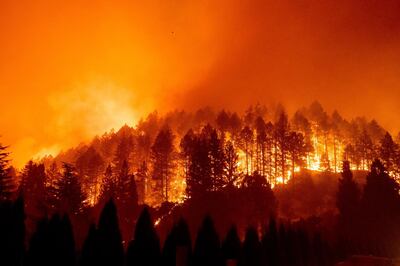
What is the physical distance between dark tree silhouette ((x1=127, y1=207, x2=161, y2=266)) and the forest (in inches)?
2.0

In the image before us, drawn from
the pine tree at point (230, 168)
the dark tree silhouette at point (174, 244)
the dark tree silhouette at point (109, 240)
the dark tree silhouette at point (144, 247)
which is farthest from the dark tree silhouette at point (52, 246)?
the pine tree at point (230, 168)

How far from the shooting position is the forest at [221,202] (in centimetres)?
1966

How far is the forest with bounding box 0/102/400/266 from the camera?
64.5 ft

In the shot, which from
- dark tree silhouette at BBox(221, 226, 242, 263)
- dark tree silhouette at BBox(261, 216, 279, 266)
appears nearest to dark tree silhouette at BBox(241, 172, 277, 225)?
dark tree silhouette at BBox(261, 216, 279, 266)

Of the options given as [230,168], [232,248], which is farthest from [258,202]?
[232,248]

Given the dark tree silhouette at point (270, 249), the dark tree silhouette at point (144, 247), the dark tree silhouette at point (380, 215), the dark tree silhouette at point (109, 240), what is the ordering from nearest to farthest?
the dark tree silhouette at point (109, 240) < the dark tree silhouette at point (144, 247) < the dark tree silhouette at point (270, 249) < the dark tree silhouette at point (380, 215)

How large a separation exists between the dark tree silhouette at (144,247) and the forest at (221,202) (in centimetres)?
5

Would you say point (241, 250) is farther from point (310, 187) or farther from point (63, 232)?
point (310, 187)

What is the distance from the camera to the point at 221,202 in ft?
158

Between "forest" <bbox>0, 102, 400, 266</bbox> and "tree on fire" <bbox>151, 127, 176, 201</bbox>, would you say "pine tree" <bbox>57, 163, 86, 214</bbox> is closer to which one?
"forest" <bbox>0, 102, 400, 266</bbox>

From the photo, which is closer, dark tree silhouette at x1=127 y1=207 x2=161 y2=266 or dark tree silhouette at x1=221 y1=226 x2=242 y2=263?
dark tree silhouette at x1=127 y1=207 x2=161 y2=266

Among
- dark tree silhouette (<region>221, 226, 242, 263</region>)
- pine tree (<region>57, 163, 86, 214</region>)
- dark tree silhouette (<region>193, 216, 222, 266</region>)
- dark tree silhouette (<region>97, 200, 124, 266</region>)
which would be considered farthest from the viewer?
pine tree (<region>57, 163, 86, 214</region>)

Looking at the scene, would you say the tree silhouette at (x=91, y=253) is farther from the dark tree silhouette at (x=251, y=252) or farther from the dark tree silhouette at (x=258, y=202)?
the dark tree silhouette at (x=258, y=202)

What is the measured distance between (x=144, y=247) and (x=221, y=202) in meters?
28.3
